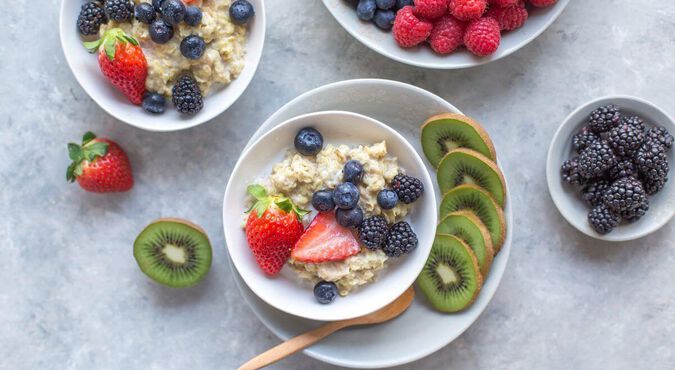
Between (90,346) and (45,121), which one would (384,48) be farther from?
(90,346)

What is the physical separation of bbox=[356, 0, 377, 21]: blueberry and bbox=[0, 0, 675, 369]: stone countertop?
193 mm

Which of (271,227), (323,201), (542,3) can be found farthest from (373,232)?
(542,3)

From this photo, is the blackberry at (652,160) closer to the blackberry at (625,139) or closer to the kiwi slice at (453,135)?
the blackberry at (625,139)

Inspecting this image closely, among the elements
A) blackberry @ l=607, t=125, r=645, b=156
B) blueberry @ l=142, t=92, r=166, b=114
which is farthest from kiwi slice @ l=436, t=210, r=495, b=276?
blueberry @ l=142, t=92, r=166, b=114

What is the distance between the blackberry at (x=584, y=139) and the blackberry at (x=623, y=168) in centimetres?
13

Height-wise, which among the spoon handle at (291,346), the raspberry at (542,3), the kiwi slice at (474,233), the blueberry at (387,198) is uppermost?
the raspberry at (542,3)

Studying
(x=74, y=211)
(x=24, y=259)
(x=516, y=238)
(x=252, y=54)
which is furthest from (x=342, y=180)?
(x=24, y=259)

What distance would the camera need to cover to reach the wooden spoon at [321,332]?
259 cm

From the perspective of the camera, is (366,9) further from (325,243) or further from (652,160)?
(652,160)

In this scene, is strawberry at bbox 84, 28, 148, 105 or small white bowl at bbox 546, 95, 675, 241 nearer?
strawberry at bbox 84, 28, 148, 105

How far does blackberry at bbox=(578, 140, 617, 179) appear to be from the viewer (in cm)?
264

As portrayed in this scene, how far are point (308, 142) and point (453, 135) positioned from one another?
56cm

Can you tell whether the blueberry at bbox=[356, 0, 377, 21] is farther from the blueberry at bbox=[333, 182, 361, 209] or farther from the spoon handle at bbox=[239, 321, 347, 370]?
the spoon handle at bbox=[239, 321, 347, 370]

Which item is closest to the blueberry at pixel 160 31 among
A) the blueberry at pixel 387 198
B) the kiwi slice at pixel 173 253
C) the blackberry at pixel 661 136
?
the kiwi slice at pixel 173 253
